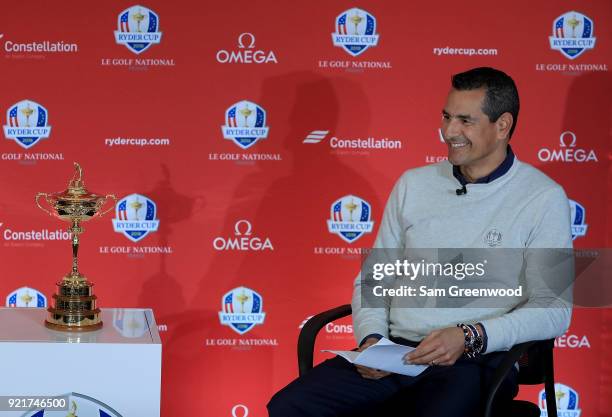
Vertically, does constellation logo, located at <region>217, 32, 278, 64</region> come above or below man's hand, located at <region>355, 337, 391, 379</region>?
above

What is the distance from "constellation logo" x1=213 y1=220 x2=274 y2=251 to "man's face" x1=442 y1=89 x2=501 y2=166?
4.93ft

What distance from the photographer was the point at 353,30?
4203 mm

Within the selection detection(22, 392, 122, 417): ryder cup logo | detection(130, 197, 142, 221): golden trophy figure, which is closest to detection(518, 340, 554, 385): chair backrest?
detection(22, 392, 122, 417): ryder cup logo

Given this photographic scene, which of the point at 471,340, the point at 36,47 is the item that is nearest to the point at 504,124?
the point at 471,340

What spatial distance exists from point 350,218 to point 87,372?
193 centimetres

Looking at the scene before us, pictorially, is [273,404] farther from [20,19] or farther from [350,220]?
[20,19]

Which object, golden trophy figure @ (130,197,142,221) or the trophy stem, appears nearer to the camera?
the trophy stem

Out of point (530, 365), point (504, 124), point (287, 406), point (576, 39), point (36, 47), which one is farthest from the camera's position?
point (576, 39)

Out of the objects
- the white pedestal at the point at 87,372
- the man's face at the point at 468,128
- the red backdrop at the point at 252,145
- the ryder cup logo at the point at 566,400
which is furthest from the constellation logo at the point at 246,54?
the ryder cup logo at the point at 566,400

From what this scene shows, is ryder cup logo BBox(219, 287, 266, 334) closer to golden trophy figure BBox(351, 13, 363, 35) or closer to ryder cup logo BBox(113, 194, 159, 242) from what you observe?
ryder cup logo BBox(113, 194, 159, 242)

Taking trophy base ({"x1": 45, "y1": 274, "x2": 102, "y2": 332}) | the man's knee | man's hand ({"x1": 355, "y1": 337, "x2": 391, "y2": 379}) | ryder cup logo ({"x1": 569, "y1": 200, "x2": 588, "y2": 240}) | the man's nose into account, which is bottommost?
the man's knee

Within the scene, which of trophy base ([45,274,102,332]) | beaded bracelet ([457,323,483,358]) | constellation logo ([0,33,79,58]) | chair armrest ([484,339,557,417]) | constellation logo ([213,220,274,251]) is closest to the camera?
chair armrest ([484,339,557,417])

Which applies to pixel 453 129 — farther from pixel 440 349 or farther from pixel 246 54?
pixel 246 54

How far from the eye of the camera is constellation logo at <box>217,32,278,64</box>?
418 cm
